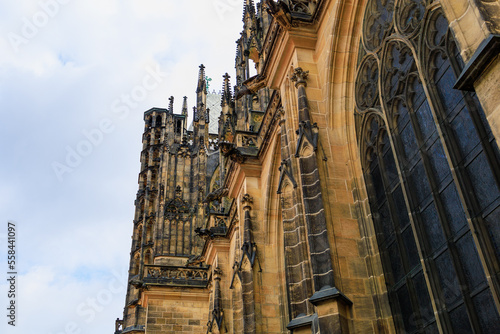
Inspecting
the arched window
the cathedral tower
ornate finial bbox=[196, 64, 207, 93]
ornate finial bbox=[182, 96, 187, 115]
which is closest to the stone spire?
the cathedral tower

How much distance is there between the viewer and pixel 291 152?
9734 mm

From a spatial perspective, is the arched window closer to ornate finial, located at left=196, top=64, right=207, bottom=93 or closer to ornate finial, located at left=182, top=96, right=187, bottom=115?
ornate finial, located at left=196, top=64, right=207, bottom=93

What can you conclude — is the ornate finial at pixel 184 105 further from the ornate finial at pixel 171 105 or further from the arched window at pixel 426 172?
the arched window at pixel 426 172

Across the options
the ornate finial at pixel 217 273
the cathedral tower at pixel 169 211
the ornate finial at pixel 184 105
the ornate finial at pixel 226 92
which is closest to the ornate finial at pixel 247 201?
the ornate finial at pixel 217 273

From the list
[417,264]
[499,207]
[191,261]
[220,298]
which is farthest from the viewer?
[191,261]

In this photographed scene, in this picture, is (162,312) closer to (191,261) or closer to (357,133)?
(191,261)

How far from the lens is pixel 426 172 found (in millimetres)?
6898

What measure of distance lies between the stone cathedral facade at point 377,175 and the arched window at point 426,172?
0.02 meters

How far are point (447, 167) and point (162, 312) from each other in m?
17.0

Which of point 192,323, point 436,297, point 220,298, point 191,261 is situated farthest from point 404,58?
point 191,261

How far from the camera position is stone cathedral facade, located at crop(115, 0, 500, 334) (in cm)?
573

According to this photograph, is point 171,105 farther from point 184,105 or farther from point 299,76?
point 299,76

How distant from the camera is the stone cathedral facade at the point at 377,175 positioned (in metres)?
5.73

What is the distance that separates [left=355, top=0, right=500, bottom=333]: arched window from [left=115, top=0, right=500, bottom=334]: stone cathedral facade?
0.02 meters
